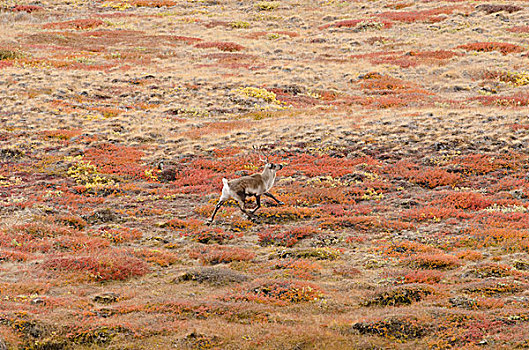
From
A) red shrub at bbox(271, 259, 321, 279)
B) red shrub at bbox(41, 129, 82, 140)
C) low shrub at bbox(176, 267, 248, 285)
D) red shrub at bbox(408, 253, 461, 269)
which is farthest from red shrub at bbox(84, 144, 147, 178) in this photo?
red shrub at bbox(408, 253, 461, 269)

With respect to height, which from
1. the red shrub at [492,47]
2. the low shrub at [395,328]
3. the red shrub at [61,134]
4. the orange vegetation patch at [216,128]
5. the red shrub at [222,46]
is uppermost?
the red shrub at [222,46]

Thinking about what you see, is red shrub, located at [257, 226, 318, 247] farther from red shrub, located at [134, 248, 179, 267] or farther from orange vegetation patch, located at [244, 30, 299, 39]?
orange vegetation patch, located at [244, 30, 299, 39]

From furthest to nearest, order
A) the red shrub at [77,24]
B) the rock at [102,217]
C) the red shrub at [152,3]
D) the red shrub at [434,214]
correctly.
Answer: the red shrub at [152,3], the red shrub at [77,24], the rock at [102,217], the red shrub at [434,214]

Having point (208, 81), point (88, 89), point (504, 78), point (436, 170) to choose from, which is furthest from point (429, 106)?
point (88, 89)

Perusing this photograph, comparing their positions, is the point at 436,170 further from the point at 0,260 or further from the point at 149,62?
the point at 149,62

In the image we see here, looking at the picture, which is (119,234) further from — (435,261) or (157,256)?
(435,261)

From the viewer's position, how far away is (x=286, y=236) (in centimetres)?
1602

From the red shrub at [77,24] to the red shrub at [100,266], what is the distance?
59.1 meters

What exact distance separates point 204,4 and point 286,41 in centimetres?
2695

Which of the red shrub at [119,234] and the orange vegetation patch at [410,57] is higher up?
the orange vegetation patch at [410,57]

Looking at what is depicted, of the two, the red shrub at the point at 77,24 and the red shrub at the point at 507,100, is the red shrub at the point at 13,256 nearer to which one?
the red shrub at the point at 507,100

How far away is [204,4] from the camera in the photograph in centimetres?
8150

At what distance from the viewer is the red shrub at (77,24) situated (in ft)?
213

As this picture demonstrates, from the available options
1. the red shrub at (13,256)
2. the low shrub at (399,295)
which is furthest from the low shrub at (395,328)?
the red shrub at (13,256)
